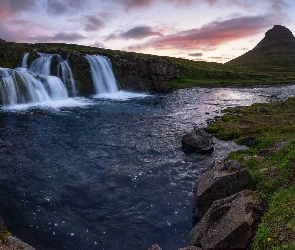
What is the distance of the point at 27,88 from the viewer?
156 ft

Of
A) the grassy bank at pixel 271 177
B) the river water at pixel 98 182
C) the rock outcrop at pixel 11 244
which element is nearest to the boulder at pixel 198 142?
the river water at pixel 98 182

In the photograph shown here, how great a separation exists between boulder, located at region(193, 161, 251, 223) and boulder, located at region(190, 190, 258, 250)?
4.93 feet

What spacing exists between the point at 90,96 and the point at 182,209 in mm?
48963

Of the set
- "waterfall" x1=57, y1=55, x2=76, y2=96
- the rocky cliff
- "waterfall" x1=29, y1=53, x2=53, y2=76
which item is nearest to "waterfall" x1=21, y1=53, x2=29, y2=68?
the rocky cliff

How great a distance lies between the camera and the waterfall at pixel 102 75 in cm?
6594

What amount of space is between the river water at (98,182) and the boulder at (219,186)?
3.58 ft

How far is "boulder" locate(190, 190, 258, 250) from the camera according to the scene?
10758 mm

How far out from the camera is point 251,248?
1031 centimetres

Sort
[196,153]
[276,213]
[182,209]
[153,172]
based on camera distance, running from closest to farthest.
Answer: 1. [276,213]
2. [182,209]
3. [153,172]
4. [196,153]

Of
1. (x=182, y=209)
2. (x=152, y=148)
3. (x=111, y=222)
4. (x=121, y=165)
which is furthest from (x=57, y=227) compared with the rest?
(x=152, y=148)

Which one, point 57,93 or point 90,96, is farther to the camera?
point 90,96

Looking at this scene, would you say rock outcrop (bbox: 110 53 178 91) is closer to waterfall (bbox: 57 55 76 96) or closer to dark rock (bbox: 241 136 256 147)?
waterfall (bbox: 57 55 76 96)

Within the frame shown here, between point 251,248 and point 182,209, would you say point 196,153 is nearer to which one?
point 182,209

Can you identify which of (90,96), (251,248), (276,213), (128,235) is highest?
(90,96)
